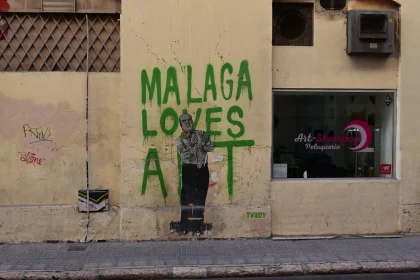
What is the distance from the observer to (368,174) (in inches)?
320

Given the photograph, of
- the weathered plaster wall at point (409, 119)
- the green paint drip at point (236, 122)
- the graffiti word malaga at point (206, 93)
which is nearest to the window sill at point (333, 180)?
the weathered plaster wall at point (409, 119)

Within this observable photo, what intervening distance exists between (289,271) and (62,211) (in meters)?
3.77

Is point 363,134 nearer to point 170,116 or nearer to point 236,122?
point 236,122

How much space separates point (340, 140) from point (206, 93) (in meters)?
2.58

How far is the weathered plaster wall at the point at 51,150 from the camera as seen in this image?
7.34 m

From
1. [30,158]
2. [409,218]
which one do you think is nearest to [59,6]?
[30,158]

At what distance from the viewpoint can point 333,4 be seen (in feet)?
25.8

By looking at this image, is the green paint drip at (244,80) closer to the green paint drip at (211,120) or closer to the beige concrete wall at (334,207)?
the green paint drip at (211,120)

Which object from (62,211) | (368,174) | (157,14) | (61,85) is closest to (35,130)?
(61,85)

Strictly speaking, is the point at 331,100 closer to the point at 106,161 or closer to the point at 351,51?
the point at 351,51

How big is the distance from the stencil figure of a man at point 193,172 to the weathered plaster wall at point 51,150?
1.13 m

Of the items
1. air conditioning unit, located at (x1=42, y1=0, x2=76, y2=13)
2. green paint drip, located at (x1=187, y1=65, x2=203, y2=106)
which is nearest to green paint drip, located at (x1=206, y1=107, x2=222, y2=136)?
green paint drip, located at (x1=187, y1=65, x2=203, y2=106)

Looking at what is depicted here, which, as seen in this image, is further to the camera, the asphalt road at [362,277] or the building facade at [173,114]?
the building facade at [173,114]

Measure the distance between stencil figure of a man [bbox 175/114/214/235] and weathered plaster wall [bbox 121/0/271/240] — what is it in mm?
105
